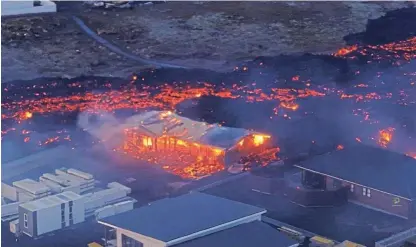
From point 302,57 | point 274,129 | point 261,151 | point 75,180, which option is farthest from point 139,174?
point 302,57

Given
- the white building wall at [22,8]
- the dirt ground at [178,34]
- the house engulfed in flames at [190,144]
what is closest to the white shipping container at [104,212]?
the house engulfed in flames at [190,144]

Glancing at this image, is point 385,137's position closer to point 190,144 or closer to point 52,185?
point 190,144

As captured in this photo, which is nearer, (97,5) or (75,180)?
(75,180)

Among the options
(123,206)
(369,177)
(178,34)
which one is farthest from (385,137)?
(178,34)

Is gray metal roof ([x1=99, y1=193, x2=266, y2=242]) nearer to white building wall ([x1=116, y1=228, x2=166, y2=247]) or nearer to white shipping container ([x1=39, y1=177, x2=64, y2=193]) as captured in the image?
white building wall ([x1=116, y1=228, x2=166, y2=247])

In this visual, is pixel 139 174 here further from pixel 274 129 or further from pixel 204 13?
pixel 204 13

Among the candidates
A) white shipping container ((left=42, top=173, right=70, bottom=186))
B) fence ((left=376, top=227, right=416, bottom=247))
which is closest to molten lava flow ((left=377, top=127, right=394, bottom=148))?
fence ((left=376, top=227, right=416, bottom=247))

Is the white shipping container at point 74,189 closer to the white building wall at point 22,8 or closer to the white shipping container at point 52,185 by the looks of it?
the white shipping container at point 52,185
